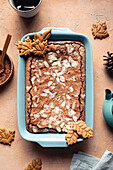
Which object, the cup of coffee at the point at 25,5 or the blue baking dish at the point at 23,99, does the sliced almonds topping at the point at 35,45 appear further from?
the cup of coffee at the point at 25,5

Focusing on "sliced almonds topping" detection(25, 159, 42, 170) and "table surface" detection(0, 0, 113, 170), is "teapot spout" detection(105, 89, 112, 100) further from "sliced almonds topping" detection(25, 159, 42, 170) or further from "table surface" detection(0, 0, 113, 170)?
"sliced almonds topping" detection(25, 159, 42, 170)

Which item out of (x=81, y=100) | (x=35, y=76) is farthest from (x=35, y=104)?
(x=81, y=100)

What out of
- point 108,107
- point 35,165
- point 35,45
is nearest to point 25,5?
point 35,45

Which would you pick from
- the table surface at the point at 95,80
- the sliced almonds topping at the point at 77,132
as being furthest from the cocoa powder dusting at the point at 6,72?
the sliced almonds topping at the point at 77,132

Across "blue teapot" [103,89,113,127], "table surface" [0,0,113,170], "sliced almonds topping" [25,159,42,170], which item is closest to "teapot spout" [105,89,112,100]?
"blue teapot" [103,89,113,127]

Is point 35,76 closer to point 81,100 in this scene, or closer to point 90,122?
point 81,100
